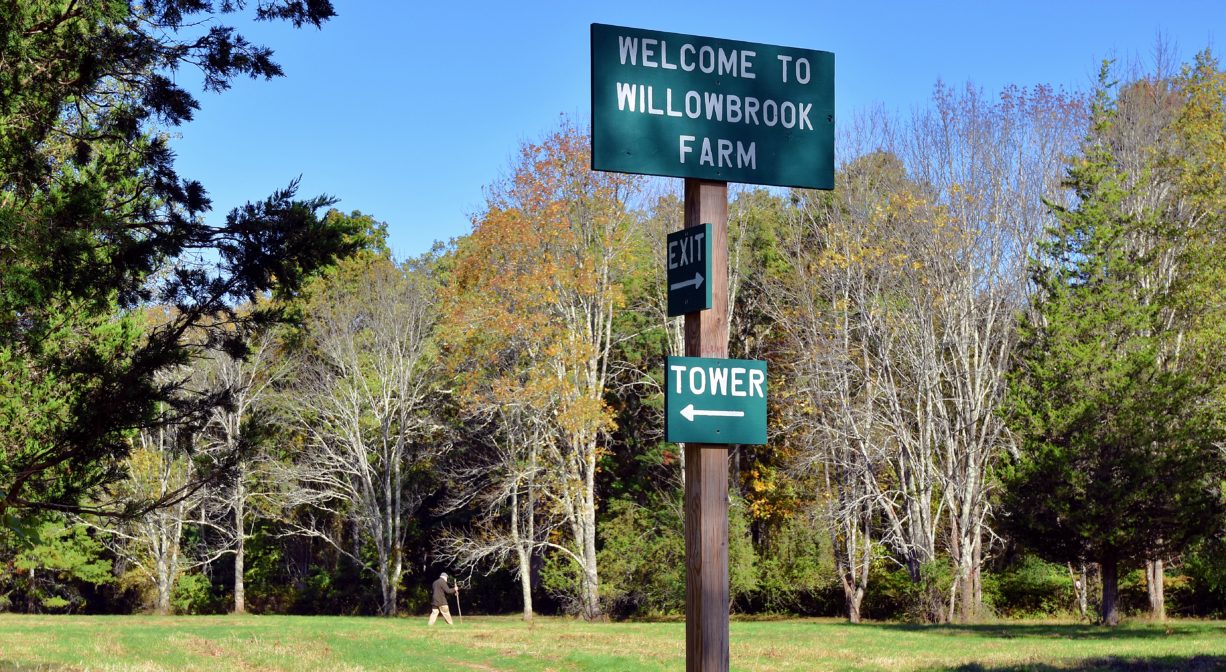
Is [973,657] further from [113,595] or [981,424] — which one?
[113,595]

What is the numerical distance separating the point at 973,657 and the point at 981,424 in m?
17.4

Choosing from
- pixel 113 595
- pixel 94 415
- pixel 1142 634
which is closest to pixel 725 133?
pixel 94 415

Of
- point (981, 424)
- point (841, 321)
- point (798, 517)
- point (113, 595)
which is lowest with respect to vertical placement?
point (113, 595)

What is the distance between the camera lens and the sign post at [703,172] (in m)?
6.58

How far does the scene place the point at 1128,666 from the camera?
15.5 meters

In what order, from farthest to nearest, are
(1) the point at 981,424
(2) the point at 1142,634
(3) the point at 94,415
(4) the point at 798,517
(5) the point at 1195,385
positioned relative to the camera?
(4) the point at 798,517 → (1) the point at 981,424 → (5) the point at 1195,385 → (2) the point at 1142,634 → (3) the point at 94,415

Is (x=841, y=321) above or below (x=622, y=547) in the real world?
above

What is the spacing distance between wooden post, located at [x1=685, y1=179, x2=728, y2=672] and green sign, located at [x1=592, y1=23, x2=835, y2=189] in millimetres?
351

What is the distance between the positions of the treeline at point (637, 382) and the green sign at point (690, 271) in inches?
256

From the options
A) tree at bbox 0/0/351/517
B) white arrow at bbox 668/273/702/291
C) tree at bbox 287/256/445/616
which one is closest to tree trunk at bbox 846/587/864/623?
tree at bbox 287/256/445/616

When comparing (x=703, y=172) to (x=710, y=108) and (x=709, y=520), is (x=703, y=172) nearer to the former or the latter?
(x=710, y=108)

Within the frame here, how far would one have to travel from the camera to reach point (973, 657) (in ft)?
60.5

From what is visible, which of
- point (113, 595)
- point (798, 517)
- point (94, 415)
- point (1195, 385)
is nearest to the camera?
point (94, 415)

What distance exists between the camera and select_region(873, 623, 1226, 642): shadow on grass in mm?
23344
